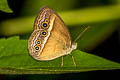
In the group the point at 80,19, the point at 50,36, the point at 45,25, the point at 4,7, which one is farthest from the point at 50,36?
the point at 4,7

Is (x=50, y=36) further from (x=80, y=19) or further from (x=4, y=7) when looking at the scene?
(x=4, y=7)

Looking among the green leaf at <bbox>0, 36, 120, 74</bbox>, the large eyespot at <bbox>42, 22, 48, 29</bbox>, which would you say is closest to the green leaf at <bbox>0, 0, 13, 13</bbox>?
the green leaf at <bbox>0, 36, 120, 74</bbox>

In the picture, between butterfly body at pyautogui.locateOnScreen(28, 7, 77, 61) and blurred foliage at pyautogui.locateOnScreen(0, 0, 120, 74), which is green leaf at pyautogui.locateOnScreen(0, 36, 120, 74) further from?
blurred foliage at pyautogui.locateOnScreen(0, 0, 120, 74)

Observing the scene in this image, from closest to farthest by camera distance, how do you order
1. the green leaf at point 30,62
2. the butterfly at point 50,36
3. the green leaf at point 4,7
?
1. the green leaf at point 30,62
2. the green leaf at point 4,7
3. the butterfly at point 50,36

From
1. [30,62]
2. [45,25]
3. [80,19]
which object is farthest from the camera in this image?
[80,19]

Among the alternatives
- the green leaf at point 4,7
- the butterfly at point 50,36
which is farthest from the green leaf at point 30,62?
the butterfly at point 50,36

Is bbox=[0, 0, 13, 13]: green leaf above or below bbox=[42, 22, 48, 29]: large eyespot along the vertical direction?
above

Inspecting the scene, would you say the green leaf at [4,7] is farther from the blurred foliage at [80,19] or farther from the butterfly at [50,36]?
the blurred foliage at [80,19]

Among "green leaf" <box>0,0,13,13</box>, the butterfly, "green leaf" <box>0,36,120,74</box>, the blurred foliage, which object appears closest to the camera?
"green leaf" <box>0,36,120,74</box>
